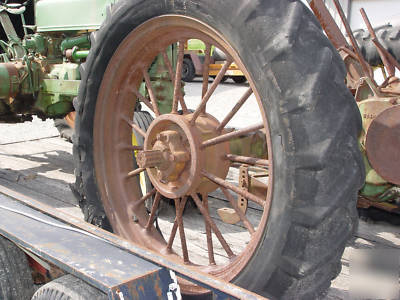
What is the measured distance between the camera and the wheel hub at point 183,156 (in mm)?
1789

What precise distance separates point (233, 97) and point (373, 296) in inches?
327

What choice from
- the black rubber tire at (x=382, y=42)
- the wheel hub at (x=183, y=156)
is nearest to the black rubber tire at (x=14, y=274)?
the wheel hub at (x=183, y=156)

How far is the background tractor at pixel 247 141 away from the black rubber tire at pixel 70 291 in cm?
Result: 30

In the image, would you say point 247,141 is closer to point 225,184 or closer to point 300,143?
point 225,184

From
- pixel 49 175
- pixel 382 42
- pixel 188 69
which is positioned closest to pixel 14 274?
pixel 382 42

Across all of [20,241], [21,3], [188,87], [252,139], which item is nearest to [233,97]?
[188,87]

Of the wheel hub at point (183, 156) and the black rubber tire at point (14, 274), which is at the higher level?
the wheel hub at point (183, 156)

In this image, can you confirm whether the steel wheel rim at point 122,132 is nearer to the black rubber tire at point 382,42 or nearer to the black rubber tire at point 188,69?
the black rubber tire at point 382,42

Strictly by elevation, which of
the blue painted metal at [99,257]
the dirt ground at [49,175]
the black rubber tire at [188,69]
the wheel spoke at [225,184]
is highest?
the black rubber tire at [188,69]

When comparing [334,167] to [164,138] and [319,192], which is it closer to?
[319,192]

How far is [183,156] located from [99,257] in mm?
521

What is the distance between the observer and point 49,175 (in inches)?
174

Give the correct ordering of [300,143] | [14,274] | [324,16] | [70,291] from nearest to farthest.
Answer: [300,143], [70,291], [14,274], [324,16]

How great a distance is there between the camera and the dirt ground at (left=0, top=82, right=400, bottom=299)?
270 centimetres
